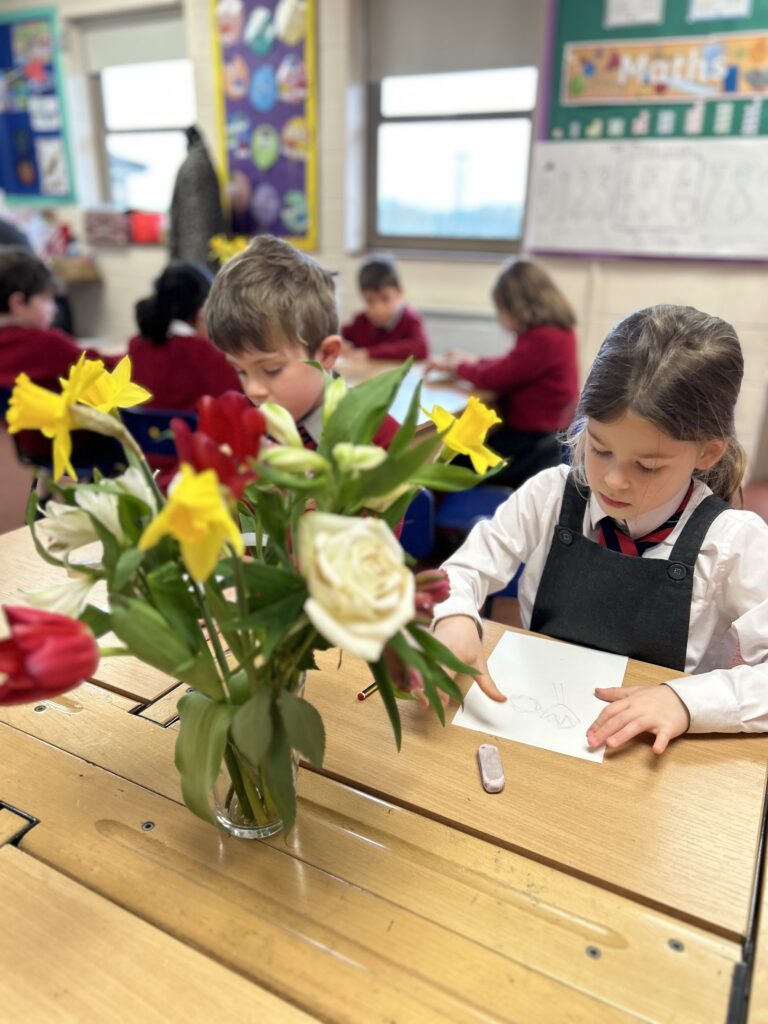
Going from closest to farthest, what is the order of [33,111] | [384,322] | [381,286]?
1. [381,286]
2. [384,322]
3. [33,111]

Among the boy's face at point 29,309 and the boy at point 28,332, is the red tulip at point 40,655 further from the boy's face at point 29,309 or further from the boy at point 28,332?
the boy's face at point 29,309

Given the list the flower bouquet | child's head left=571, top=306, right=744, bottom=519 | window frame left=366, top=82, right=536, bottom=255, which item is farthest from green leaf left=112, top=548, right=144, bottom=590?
window frame left=366, top=82, right=536, bottom=255

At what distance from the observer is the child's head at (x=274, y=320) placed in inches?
52.5

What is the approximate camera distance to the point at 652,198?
133 inches

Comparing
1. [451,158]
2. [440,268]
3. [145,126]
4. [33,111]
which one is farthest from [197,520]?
[33,111]

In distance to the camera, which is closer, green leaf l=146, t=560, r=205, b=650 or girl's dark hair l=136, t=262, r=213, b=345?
green leaf l=146, t=560, r=205, b=650

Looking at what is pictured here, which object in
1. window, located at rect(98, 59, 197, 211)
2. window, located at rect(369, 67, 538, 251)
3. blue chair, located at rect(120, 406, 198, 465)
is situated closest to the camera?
blue chair, located at rect(120, 406, 198, 465)

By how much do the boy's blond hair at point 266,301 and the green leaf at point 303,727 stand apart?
898 mm

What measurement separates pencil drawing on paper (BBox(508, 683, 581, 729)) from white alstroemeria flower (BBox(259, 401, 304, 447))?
1.69 feet

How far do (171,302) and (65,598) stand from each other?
209cm

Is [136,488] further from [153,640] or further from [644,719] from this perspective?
[644,719]

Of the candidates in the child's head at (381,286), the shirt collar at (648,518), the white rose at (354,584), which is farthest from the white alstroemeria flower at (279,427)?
the child's head at (381,286)

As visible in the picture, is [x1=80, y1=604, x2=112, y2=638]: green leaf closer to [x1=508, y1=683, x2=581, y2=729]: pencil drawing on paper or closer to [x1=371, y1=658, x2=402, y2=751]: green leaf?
[x1=371, y1=658, x2=402, y2=751]: green leaf

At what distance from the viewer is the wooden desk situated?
0.59 meters
